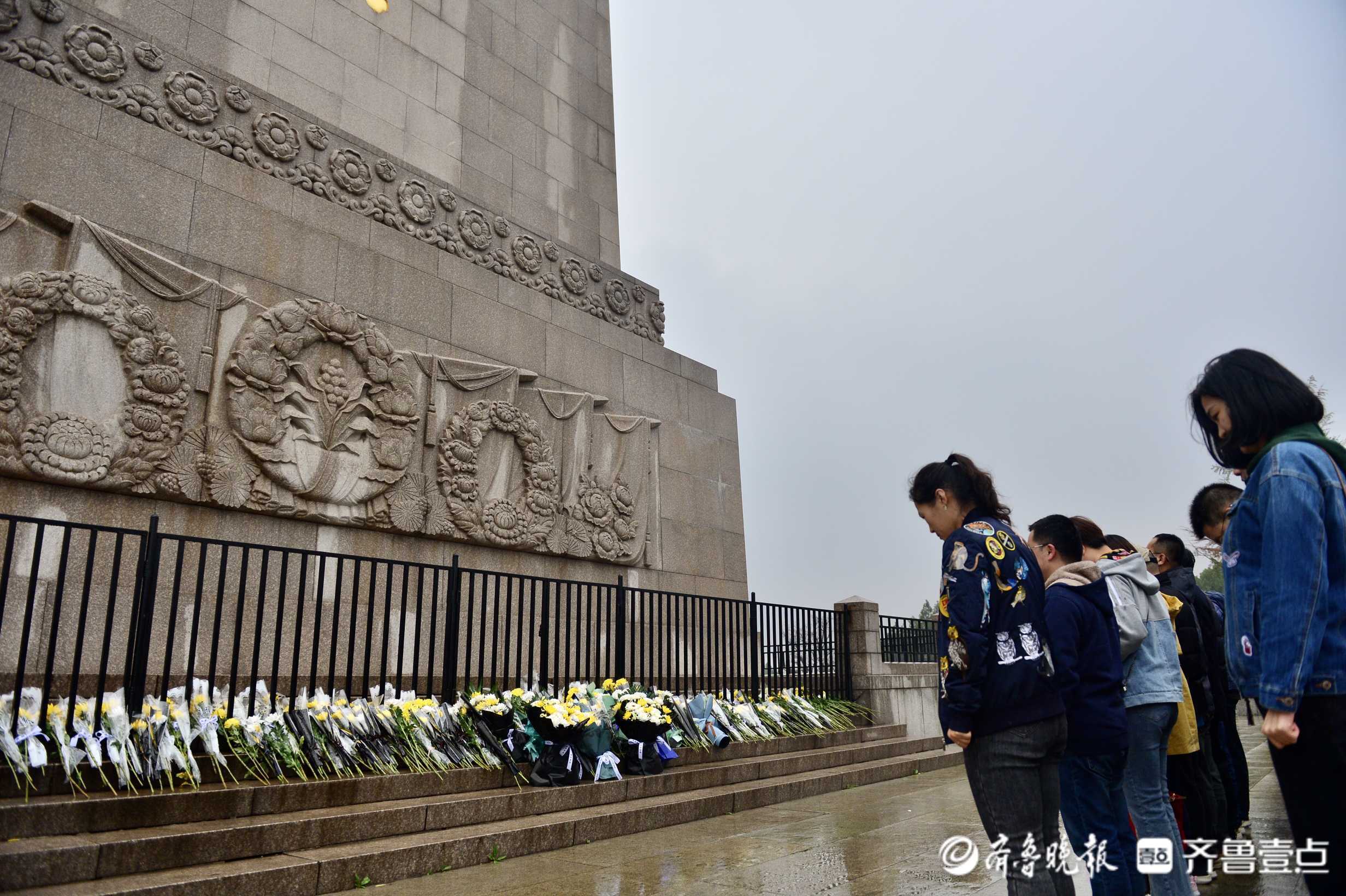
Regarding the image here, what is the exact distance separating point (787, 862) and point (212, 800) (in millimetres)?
3247

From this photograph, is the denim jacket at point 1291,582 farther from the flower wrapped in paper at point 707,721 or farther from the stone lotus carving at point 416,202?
the stone lotus carving at point 416,202

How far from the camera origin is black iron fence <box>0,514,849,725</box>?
5.43 metres

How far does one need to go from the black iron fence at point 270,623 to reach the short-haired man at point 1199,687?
14.7 ft

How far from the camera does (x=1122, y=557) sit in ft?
13.8

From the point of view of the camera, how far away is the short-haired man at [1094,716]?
3.52 meters

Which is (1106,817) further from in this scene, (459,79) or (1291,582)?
(459,79)

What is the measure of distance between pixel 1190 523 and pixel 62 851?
18.1 ft

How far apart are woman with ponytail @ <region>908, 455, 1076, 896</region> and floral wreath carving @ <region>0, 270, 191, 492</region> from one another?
20.5 ft

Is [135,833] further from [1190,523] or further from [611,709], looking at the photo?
[1190,523]

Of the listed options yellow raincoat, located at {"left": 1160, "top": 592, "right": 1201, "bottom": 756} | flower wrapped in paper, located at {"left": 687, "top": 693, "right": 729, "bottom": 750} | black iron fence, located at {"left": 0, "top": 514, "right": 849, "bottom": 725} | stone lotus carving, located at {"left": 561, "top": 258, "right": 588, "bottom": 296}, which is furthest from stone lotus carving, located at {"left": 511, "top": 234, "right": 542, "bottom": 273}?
yellow raincoat, located at {"left": 1160, "top": 592, "right": 1201, "bottom": 756}

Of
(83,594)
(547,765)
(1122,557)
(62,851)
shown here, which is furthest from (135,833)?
(1122,557)

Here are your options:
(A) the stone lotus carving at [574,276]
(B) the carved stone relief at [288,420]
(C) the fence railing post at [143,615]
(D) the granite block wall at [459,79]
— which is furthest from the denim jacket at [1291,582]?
(A) the stone lotus carving at [574,276]

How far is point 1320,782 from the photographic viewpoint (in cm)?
227

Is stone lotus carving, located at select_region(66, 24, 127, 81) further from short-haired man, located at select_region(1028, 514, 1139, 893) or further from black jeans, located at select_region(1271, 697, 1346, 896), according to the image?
black jeans, located at select_region(1271, 697, 1346, 896)
